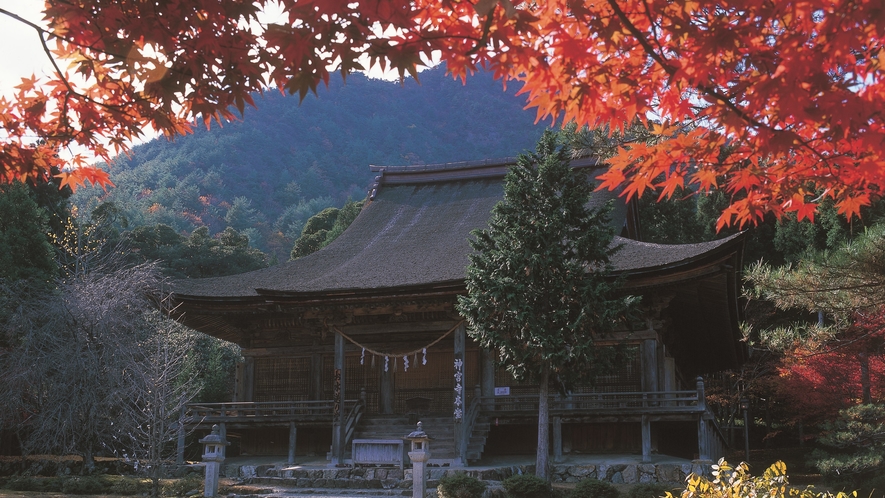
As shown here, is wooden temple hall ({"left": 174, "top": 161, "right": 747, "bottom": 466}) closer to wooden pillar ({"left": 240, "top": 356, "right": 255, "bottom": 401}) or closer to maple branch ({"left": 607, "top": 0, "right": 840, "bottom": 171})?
wooden pillar ({"left": 240, "top": 356, "right": 255, "bottom": 401})

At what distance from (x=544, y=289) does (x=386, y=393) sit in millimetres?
6451

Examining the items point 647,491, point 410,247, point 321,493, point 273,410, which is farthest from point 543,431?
point 410,247

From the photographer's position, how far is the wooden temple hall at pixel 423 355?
1572cm

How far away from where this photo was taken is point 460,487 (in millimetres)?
12719

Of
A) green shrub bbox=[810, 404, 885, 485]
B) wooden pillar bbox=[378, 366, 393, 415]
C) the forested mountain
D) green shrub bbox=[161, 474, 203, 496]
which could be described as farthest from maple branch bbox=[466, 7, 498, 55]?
the forested mountain

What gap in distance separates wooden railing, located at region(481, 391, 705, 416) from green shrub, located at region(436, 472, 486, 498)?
354 cm

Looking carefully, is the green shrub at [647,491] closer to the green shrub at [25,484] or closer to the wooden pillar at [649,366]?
the wooden pillar at [649,366]

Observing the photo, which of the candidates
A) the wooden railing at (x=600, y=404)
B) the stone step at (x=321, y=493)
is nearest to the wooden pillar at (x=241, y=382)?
the stone step at (x=321, y=493)

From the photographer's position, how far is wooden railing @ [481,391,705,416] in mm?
15320

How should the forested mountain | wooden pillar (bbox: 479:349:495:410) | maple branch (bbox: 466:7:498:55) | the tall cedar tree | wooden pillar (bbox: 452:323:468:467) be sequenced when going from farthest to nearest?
the forested mountain < wooden pillar (bbox: 479:349:495:410) < wooden pillar (bbox: 452:323:468:467) < the tall cedar tree < maple branch (bbox: 466:7:498:55)

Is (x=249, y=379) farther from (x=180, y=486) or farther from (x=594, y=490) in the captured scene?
(x=594, y=490)

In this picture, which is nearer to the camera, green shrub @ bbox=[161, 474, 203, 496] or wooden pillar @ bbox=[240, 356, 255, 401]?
green shrub @ bbox=[161, 474, 203, 496]

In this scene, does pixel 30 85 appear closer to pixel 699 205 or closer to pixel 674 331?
pixel 674 331

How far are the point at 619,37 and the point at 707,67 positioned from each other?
639 mm
